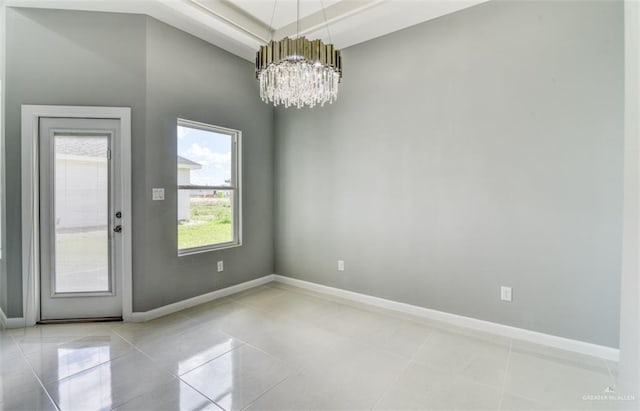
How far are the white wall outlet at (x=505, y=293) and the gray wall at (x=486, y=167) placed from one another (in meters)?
0.05

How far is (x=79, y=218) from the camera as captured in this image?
9.68ft

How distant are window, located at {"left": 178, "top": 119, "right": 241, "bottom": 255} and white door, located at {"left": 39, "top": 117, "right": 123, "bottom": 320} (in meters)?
0.62

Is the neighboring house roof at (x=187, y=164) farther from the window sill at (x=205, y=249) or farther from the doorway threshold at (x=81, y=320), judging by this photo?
the doorway threshold at (x=81, y=320)

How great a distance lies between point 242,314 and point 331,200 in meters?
1.68

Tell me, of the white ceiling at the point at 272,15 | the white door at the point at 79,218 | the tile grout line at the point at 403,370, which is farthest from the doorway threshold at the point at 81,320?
the white ceiling at the point at 272,15

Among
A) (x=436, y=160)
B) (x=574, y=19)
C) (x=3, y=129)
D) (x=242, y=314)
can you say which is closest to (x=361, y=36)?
(x=436, y=160)

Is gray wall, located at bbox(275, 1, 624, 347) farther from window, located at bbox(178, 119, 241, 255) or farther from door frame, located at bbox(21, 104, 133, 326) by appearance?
door frame, located at bbox(21, 104, 133, 326)

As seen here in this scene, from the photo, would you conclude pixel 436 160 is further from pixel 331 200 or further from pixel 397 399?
pixel 397 399

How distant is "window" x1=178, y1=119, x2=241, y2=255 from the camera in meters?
3.40

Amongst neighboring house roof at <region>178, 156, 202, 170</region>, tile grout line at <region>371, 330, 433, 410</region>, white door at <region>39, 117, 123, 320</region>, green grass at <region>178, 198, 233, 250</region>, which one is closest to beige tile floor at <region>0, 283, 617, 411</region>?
tile grout line at <region>371, 330, 433, 410</region>

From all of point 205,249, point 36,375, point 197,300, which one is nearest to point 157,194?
point 205,249

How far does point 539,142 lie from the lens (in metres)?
2.54

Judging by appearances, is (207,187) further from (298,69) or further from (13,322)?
(13,322)

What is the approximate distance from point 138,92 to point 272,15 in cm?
163
